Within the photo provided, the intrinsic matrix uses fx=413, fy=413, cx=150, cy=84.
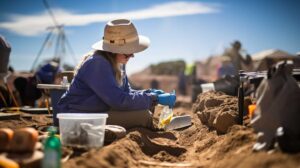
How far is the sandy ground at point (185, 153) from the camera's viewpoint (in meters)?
2.81

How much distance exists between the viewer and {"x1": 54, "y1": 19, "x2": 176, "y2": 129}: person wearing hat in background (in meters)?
4.27

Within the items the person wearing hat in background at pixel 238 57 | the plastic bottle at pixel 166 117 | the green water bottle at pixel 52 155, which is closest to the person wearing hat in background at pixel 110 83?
the plastic bottle at pixel 166 117

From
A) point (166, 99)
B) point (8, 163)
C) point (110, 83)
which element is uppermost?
point (110, 83)

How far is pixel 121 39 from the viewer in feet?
14.8

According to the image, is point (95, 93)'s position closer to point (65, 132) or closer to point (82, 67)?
point (82, 67)

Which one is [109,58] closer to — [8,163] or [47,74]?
[8,163]

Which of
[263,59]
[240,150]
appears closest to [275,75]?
[240,150]

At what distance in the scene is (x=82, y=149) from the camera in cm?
360

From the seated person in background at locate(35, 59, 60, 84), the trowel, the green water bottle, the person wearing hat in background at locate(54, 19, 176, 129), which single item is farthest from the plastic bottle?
the seated person in background at locate(35, 59, 60, 84)

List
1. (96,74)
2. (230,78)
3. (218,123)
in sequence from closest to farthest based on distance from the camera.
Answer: (96,74) < (218,123) < (230,78)

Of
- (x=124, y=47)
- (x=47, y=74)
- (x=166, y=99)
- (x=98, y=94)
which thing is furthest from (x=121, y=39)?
(x=47, y=74)

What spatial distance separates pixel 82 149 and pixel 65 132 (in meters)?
0.22

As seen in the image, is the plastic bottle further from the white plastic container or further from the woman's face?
the white plastic container

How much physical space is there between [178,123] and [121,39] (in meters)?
1.50
